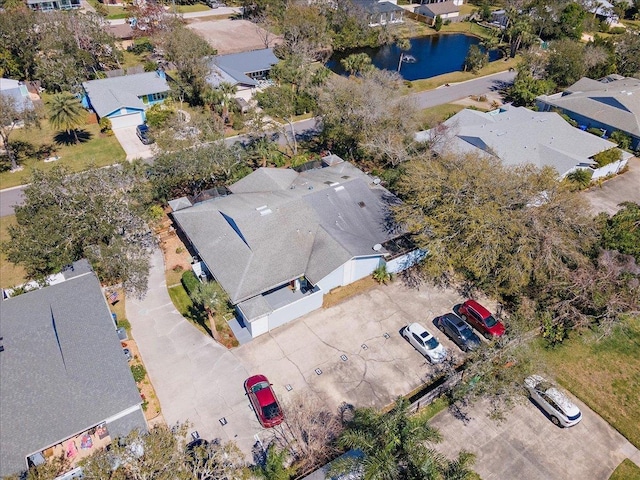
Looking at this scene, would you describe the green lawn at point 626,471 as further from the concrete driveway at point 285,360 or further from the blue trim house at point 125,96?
the blue trim house at point 125,96

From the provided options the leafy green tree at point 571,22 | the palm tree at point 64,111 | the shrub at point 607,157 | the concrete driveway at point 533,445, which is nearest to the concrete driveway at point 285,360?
the concrete driveway at point 533,445

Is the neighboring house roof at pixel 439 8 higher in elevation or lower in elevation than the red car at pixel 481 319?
higher

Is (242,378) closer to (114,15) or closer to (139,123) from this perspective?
(139,123)

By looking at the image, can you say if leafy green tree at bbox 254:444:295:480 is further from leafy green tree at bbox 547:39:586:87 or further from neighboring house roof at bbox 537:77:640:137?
leafy green tree at bbox 547:39:586:87

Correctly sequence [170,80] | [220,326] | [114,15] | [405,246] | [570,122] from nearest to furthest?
[220,326], [405,246], [570,122], [170,80], [114,15]

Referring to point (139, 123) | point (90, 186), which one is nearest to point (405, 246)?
point (90, 186)

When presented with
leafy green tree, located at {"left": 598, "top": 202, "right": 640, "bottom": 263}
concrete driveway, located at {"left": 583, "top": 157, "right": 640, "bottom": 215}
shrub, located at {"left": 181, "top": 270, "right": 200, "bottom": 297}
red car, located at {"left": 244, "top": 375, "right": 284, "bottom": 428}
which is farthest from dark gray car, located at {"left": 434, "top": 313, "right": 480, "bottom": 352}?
concrete driveway, located at {"left": 583, "top": 157, "right": 640, "bottom": 215}

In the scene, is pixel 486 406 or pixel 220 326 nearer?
pixel 486 406
